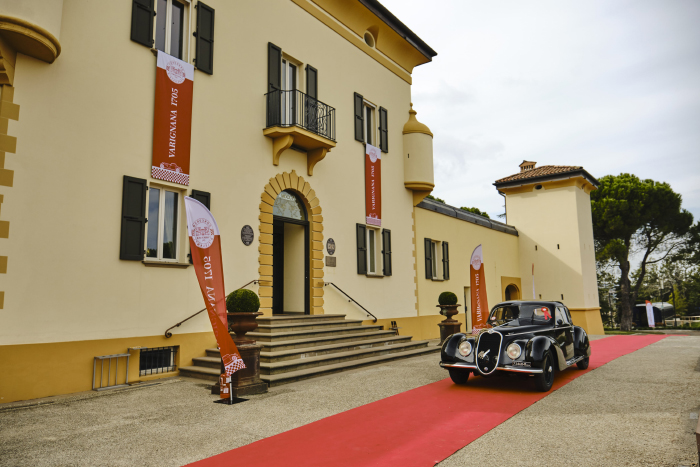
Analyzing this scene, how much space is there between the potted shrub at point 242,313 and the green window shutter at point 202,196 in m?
2.82

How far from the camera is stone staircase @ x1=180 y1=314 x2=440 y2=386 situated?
847 cm

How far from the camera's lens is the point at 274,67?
11766 millimetres

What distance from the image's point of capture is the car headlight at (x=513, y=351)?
6993 mm

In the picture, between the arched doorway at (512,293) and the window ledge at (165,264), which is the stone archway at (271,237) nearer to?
the window ledge at (165,264)

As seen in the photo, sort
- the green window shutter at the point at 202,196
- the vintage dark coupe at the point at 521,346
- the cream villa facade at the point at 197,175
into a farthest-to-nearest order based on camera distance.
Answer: the green window shutter at the point at 202,196 → the cream villa facade at the point at 197,175 → the vintage dark coupe at the point at 521,346

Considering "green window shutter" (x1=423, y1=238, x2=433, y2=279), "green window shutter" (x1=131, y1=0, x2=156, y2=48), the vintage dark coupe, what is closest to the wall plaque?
"green window shutter" (x1=131, y1=0, x2=156, y2=48)

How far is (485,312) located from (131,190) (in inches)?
334

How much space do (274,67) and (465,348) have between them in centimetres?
826

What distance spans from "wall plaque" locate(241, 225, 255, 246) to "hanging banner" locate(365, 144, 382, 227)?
4.60 m

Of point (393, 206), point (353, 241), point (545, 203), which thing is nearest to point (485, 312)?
point (353, 241)

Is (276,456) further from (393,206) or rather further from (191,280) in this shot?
(393,206)

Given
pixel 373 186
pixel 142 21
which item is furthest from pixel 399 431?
pixel 373 186

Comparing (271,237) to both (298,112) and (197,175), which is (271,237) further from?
(298,112)

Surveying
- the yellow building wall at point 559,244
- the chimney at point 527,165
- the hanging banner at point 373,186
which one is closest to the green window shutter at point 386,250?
the hanging banner at point 373,186
